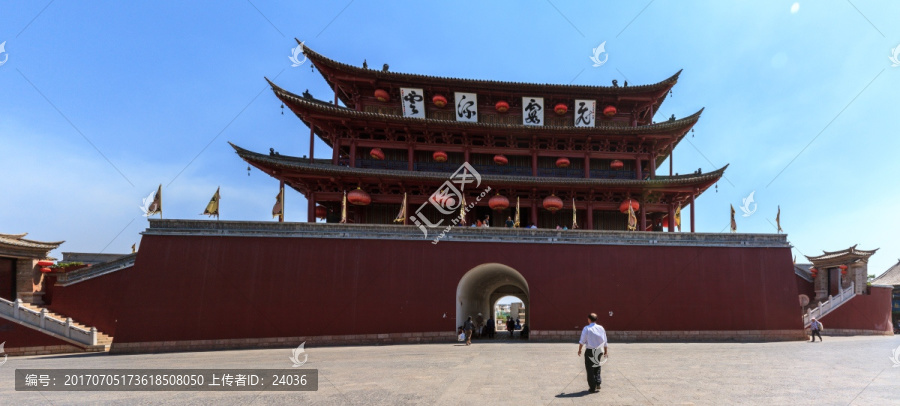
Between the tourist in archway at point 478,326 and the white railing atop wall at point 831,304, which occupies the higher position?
the white railing atop wall at point 831,304

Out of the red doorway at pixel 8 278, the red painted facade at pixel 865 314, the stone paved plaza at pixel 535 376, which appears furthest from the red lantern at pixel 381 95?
the red painted facade at pixel 865 314

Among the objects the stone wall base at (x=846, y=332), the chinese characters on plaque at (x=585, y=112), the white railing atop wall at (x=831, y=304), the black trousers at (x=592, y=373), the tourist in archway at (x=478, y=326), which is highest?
the chinese characters on plaque at (x=585, y=112)

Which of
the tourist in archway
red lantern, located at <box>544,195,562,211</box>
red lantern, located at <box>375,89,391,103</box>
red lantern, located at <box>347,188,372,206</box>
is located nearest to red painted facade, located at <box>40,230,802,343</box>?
the tourist in archway

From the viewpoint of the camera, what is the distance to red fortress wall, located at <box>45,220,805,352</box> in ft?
47.0

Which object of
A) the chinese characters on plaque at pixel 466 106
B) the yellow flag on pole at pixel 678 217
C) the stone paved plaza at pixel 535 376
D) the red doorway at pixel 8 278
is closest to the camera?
the stone paved plaza at pixel 535 376

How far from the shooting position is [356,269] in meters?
15.3

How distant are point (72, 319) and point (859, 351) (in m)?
26.8

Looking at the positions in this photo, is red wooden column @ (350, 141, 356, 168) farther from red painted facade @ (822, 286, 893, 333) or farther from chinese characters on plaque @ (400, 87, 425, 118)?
red painted facade @ (822, 286, 893, 333)

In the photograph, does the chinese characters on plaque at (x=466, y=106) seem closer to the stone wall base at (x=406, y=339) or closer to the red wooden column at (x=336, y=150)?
the red wooden column at (x=336, y=150)

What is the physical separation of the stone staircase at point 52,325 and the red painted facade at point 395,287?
1.23 meters

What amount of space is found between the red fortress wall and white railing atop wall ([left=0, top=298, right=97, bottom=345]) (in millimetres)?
1277

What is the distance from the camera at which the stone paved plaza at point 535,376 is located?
650 cm

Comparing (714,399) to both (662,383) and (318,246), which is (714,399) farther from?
(318,246)

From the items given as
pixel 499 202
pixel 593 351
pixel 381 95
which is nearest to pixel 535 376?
pixel 593 351
